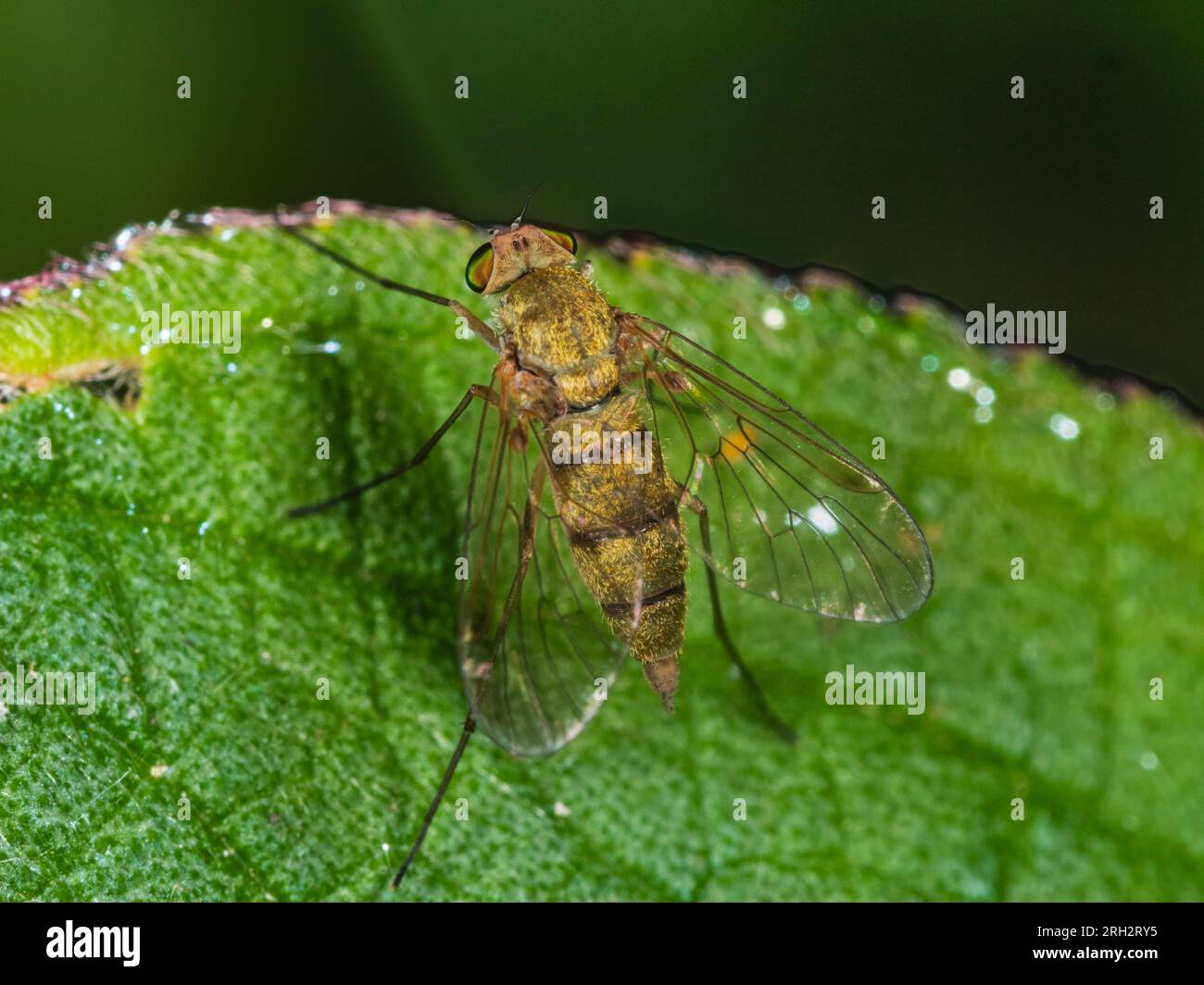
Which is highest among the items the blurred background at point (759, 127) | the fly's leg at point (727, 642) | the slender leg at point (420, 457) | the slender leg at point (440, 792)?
the blurred background at point (759, 127)

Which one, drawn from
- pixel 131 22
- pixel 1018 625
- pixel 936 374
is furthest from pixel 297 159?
pixel 1018 625

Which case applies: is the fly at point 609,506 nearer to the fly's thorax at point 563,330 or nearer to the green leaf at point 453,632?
the fly's thorax at point 563,330

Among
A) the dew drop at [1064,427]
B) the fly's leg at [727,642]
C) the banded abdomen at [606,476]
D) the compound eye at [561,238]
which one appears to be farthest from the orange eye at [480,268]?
the dew drop at [1064,427]

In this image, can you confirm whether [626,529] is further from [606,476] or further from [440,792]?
[440,792]

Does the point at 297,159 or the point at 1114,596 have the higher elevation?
the point at 297,159

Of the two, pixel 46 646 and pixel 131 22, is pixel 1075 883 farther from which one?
pixel 131 22

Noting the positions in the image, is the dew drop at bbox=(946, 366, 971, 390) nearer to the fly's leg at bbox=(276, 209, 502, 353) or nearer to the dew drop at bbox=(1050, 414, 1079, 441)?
the dew drop at bbox=(1050, 414, 1079, 441)
